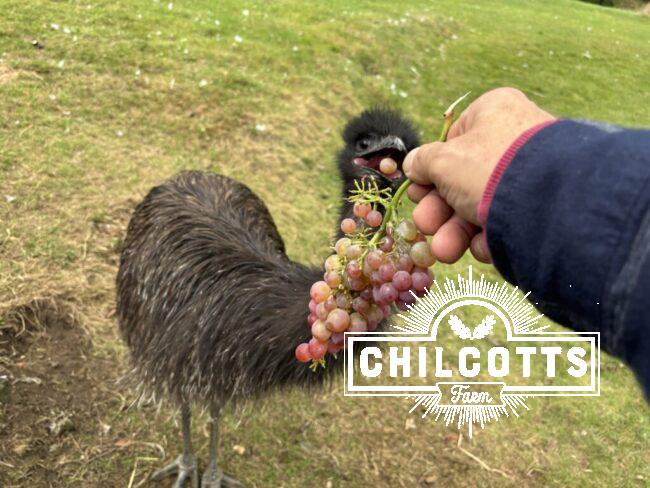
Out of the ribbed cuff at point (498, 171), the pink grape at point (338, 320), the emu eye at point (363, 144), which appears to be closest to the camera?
the ribbed cuff at point (498, 171)

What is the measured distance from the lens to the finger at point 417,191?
5.35ft

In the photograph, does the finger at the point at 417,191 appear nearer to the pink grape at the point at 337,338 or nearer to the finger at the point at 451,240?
the finger at the point at 451,240

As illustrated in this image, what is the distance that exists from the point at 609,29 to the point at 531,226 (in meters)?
16.2

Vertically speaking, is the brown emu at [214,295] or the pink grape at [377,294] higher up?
the pink grape at [377,294]

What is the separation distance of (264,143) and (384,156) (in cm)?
390

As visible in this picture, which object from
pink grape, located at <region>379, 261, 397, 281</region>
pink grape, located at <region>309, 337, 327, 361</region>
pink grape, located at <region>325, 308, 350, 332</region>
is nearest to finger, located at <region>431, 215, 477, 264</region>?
pink grape, located at <region>379, 261, 397, 281</region>

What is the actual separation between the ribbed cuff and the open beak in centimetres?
118

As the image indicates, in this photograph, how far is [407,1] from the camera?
41.9ft

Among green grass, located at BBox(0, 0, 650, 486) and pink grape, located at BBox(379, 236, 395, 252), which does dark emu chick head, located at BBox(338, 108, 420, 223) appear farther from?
green grass, located at BBox(0, 0, 650, 486)

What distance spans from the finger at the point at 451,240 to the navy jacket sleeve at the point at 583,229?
0.17m

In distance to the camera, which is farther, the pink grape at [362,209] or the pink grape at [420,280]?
the pink grape at [362,209]

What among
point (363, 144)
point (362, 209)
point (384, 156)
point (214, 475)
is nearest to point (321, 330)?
point (362, 209)

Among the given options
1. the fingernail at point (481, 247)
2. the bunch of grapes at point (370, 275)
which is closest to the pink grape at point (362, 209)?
the bunch of grapes at point (370, 275)

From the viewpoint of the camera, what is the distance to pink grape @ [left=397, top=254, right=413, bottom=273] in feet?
5.17
